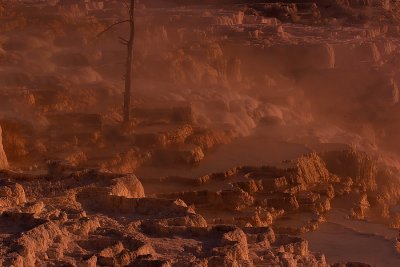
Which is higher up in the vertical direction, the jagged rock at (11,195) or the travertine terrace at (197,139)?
the jagged rock at (11,195)

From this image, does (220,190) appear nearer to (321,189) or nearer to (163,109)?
(321,189)

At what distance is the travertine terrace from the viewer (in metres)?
7.80

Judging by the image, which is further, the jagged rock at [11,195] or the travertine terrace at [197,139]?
the jagged rock at [11,195]

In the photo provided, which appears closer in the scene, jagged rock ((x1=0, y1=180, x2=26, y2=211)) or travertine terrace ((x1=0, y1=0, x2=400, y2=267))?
travertine terrace ((x1=0, y1=0, x2=400, y2=267))

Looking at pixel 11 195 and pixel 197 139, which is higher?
pixel 11 195

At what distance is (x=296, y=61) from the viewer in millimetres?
20656

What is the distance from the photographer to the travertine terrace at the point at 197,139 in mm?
7797

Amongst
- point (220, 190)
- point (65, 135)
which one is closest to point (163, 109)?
point (65, 135)

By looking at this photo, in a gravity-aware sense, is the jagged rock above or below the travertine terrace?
above

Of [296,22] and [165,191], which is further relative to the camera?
[296,22]

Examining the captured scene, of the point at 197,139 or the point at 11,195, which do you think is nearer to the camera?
the point at 11,195

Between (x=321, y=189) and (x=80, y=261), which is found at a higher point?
(x=80, y=261)

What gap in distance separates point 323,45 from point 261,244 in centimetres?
1339

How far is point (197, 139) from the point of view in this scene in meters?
14.9
